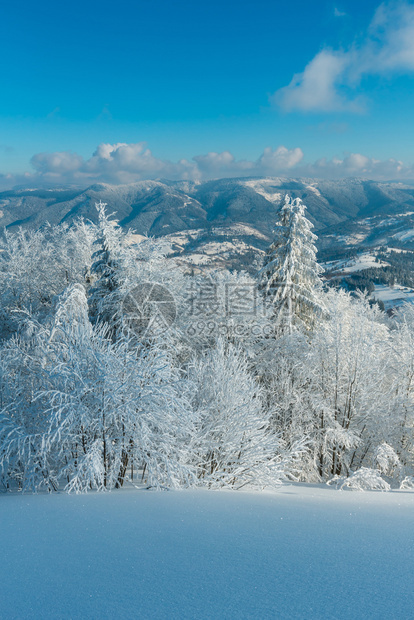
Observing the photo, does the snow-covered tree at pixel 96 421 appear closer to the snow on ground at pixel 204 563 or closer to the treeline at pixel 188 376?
the treeline at pixel 188 376

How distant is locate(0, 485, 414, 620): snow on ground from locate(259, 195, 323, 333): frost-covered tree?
46.3ft

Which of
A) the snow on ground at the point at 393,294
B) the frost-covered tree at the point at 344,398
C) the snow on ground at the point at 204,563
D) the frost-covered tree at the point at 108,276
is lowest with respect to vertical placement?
the snow on ground at the point at 393,294

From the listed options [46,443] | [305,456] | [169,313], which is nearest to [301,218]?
[169,313]

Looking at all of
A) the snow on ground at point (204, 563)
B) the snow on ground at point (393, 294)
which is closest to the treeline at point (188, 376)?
the snow on ground at point (204, 563)

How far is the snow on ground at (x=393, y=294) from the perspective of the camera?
442 ft

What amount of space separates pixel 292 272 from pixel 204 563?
55.9ft

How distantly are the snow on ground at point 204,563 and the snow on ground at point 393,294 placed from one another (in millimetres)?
140243

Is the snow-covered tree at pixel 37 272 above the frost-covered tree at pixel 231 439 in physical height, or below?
above

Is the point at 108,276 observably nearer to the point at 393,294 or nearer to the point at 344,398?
the point at 344,398

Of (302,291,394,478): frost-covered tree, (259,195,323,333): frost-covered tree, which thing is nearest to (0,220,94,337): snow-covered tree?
(259,195,323,333): frost-covered tree

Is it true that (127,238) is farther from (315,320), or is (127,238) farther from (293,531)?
(293,531)

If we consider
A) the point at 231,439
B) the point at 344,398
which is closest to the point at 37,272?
the point at 231,439

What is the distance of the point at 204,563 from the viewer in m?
3.62

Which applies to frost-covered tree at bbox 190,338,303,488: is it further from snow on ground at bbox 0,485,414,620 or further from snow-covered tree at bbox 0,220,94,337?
snow-covered tree at bbox 0,220,94,337
